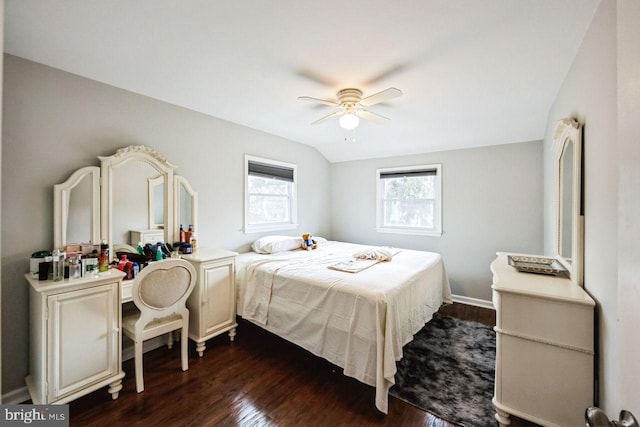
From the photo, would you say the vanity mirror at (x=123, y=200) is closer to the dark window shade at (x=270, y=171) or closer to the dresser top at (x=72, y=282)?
the dresser top at (x=72, y=282)

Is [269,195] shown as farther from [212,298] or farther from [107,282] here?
[107,282]

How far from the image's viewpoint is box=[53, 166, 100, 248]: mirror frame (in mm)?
2090

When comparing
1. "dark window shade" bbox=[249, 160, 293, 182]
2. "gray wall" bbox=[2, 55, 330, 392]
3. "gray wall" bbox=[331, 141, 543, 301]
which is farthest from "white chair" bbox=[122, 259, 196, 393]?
"gray wall" bbox=[331, 141, 543, 301]

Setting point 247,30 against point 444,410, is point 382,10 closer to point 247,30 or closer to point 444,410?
point 247,30

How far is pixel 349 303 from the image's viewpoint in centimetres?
209

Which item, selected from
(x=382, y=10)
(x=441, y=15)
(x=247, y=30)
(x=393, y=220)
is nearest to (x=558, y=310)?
(x=441, y=15)

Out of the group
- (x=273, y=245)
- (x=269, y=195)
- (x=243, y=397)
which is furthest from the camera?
(x=269, y=195)

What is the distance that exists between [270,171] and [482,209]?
10.1 feet

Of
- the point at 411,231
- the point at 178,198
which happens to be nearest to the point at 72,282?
the point at 178,198

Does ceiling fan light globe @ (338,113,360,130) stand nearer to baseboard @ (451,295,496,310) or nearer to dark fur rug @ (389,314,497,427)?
dark fur rug @ (389,314,497,427)

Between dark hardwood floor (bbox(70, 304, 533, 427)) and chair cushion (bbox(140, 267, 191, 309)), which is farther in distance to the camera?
chair cushion (bbox(140, 267, 191, 309))

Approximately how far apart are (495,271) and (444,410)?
3.51ft

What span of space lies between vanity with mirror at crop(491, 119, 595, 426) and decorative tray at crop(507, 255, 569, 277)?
0.10 meters

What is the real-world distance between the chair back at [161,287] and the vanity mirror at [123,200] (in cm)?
69
